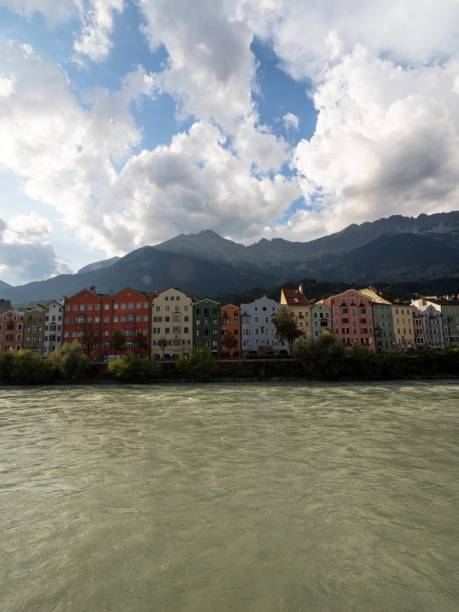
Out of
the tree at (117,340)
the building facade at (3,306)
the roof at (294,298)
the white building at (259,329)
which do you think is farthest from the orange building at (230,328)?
the building facade at (3,306)

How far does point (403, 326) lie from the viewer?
87125mm

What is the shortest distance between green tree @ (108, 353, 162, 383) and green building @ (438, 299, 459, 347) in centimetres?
7540

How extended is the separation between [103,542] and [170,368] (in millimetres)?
51984

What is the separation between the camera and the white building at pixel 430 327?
89188mm

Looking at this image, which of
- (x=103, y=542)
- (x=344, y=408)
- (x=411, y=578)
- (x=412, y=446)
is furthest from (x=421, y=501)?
(x=344, y=408)

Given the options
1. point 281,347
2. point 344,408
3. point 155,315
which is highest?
point 155,315

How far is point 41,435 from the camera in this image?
2094 centimetres

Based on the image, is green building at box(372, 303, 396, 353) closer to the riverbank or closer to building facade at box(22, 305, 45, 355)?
the riverbank

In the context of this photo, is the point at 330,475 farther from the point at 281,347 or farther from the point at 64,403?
the point at 281,347

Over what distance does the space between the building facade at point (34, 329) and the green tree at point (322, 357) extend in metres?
61.3

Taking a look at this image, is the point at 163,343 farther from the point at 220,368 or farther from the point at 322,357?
the point at 322,357

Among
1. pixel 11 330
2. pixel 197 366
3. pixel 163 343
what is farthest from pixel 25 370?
pixel 11 330

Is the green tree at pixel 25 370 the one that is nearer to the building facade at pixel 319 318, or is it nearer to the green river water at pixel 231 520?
the green river water at pixel 231 520

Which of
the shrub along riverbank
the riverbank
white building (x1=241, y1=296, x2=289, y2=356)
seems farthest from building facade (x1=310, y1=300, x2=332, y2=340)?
the shrub along riverbank
